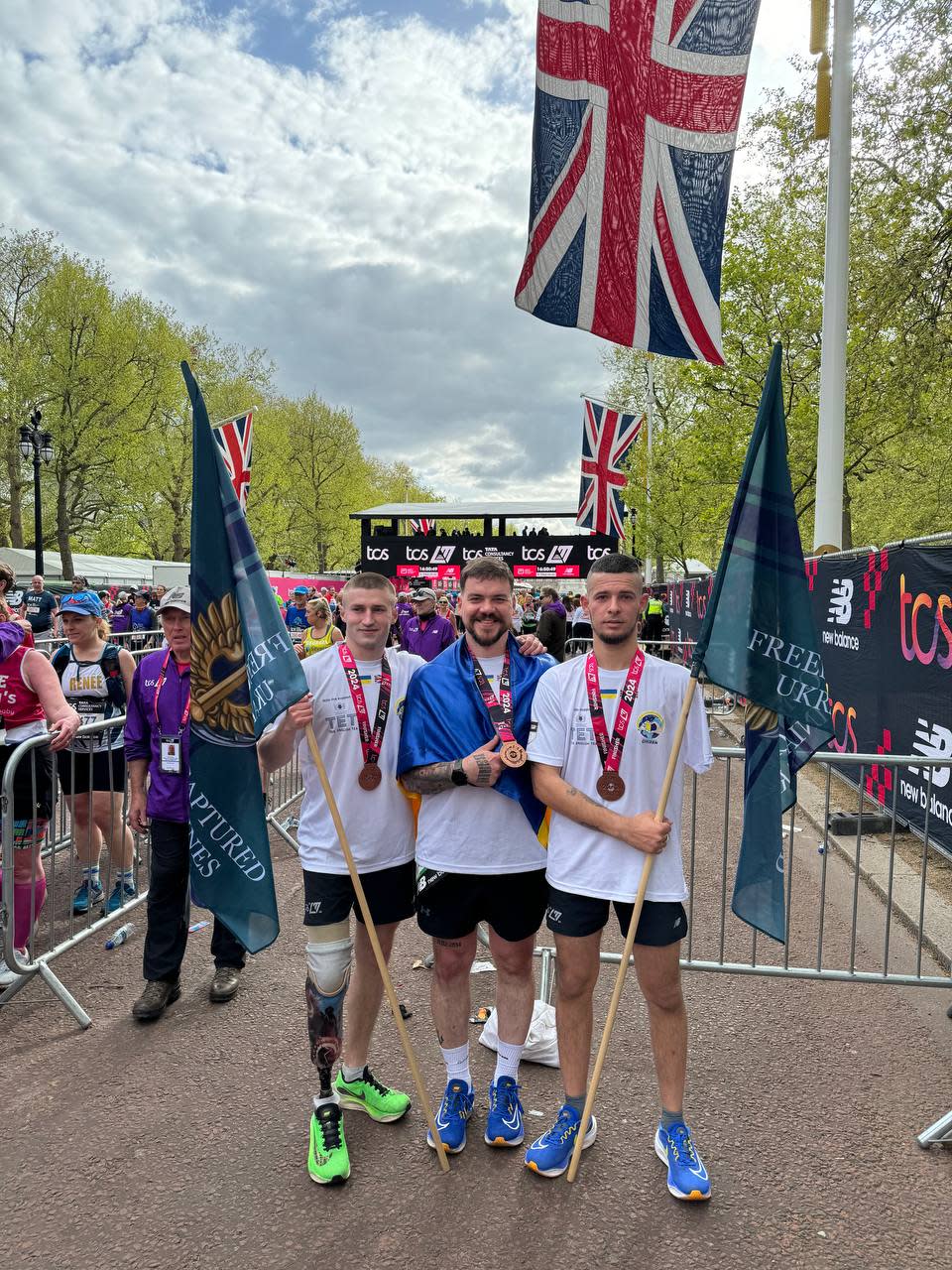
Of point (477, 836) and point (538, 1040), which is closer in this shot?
point (477, 836)

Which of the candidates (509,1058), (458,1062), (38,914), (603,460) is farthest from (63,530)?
(509,1058)

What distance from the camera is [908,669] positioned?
689 cm

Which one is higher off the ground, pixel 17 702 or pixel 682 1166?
pixel 17 702

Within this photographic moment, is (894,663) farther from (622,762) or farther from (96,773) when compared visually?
(96,773)

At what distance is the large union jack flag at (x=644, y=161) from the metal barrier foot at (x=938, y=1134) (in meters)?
4.96

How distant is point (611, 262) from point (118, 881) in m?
5.52

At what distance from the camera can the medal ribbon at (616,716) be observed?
3.04m

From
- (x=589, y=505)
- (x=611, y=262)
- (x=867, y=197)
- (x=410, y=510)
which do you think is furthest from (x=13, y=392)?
(x=611, y=262)

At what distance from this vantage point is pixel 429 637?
10352 millimetres

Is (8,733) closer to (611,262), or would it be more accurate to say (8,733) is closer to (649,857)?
(649,857)

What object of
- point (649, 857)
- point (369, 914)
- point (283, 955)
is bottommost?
point (283, 955)

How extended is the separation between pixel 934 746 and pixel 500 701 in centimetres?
461

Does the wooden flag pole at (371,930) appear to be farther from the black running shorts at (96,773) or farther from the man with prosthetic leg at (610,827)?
the black running shorts at (96,773)

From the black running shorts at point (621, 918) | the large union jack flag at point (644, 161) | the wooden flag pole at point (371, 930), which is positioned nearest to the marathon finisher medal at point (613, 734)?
the black running shorts at point (621, 918)
